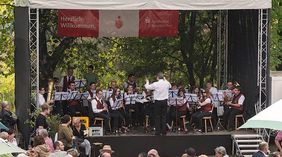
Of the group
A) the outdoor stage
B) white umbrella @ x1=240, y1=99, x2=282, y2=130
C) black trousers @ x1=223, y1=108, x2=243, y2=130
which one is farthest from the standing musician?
white umbrella @ x1=240, y1=99, x2=282, y2=130

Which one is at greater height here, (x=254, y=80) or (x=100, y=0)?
(x=100, y=0)

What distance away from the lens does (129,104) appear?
23.5 meters

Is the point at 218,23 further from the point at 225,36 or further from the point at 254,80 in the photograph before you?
the point at 254,80

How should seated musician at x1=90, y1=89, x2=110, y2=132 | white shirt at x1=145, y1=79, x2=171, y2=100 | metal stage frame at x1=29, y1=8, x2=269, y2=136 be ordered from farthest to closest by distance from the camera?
seated musician at x1=90, y1=89, x2=110, y2=132 → white shirt at x1=145, y1=79, x2=171, y2=100 → metal stage frame at x1=29, y1=8, x2=269, y2=136

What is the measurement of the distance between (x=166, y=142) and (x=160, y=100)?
3.89 ft

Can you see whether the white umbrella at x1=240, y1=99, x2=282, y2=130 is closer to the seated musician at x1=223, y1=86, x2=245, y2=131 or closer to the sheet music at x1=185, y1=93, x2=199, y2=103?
the sheet music at x1=185, y1=93, x2=199, y2=103

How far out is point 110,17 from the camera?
84.5 feet

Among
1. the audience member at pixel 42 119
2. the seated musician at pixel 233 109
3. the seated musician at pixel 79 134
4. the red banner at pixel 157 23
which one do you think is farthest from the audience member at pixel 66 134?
the red banner at pixel 157 23

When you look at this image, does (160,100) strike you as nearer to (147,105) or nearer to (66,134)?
(147,105)

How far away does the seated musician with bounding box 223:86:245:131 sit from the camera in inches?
918

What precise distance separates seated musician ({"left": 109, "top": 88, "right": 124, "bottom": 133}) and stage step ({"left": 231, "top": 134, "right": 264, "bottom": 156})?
3.05 m

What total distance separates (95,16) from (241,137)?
6059 millimetres

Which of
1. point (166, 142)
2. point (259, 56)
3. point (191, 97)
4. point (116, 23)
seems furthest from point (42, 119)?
point (116, 23)

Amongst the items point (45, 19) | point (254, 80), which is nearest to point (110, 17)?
point (45, 19)
